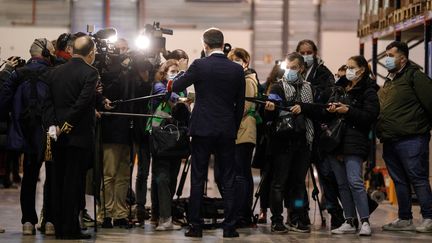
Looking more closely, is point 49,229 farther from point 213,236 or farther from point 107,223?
point 213,236

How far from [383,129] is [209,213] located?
84.3 inches

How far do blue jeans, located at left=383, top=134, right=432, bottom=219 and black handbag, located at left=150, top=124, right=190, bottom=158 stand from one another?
2.35 metres

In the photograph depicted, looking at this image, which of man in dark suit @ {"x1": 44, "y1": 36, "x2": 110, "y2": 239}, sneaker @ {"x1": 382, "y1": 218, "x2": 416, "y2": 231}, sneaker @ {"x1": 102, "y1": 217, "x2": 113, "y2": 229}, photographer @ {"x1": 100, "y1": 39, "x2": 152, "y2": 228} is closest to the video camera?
photographer @ {"x1": 100, "y1": 39, "x2": 152, "y2": 228}

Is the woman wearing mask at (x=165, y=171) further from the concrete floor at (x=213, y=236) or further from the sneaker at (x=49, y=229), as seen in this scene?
the sneaker at (x=49, y=229)

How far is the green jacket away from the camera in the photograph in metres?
→ 11.3

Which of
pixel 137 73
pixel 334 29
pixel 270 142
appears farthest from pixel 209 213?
pixel 334 29

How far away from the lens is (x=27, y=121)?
10469mm

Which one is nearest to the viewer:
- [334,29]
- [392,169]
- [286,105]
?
[286,105]

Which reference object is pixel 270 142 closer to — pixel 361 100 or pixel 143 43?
pixel 361 100

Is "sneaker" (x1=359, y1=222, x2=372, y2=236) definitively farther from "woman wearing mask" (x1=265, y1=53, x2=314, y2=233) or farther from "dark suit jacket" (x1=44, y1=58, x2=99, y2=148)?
"dark suit jacket" (x1=44, y1=58, x2=99, y2=148)

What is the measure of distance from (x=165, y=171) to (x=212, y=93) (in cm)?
116

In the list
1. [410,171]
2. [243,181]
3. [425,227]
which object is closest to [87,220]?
[243,181]

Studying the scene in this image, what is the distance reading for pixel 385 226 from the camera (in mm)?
11602

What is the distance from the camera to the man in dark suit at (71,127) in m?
9.86
